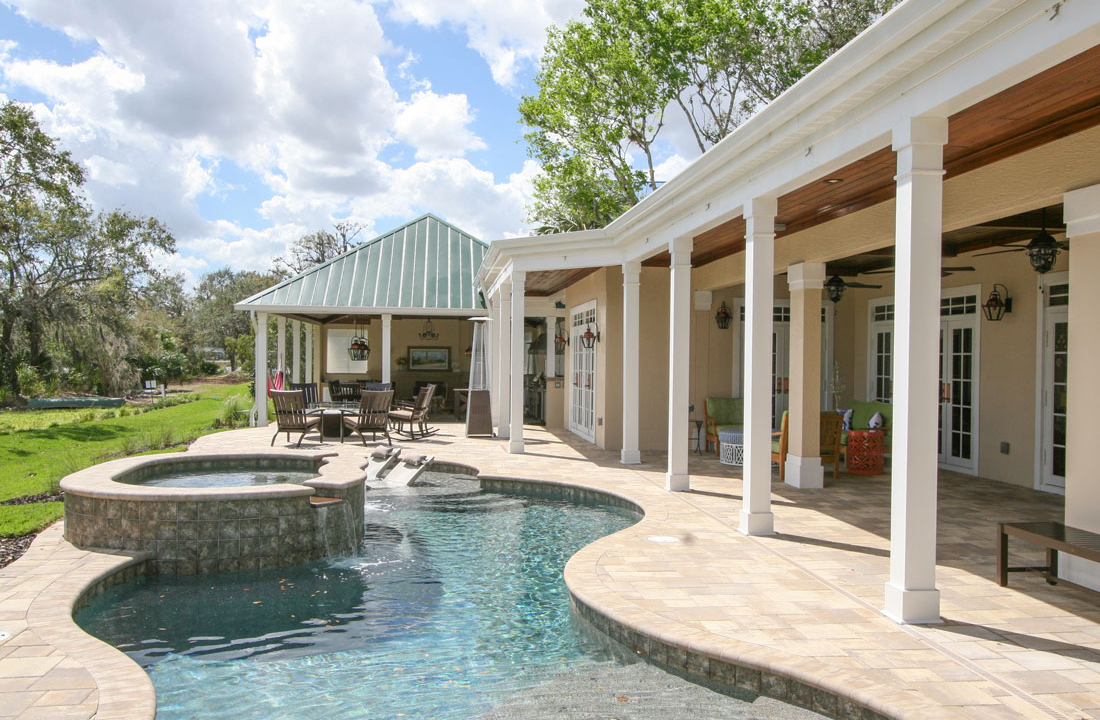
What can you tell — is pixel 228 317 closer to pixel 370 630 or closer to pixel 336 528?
pixel 336 528

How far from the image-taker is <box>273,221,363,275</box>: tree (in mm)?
40219

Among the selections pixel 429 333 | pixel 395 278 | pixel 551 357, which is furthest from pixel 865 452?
pixel 429 333

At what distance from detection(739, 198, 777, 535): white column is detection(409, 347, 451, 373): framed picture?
52.7 ft

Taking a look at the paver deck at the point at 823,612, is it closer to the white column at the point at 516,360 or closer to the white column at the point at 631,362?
the white column at the point at 631,362

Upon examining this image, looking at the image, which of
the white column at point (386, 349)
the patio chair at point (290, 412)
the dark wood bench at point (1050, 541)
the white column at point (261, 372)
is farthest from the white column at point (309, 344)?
the dark wood bench at point (1050, 541)

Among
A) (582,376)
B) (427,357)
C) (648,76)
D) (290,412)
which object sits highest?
(648,76)

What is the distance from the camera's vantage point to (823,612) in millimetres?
4160

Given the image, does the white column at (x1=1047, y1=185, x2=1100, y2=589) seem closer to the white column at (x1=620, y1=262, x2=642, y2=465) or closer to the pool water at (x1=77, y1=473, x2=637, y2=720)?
the pool water at (x1=77, y1=473, x2=637, y2=720)

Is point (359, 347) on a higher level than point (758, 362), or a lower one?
higher

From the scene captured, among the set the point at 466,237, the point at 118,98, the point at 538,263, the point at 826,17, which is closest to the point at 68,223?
the point at 118,98

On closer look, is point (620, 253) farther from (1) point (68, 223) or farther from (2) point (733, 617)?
(1) point (68, 223)

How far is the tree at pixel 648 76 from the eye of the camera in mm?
22234

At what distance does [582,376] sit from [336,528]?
789 cm

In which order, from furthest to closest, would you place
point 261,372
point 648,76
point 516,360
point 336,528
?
point 648,76 < point 261,372 < point 516,360 < point 336,528
